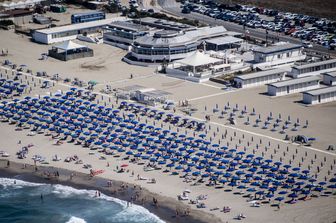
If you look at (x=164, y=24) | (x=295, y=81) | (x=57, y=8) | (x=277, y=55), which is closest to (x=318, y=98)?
(x=295, y=81)

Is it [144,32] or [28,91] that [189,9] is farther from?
[28,91]

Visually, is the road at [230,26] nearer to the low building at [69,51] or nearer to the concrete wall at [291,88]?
the concrete wall at [291,88]

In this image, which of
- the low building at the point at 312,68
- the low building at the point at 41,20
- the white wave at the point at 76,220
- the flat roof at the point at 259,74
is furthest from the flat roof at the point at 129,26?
the white wave at the point at 76,220

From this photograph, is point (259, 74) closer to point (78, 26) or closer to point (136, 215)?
point (78, 26)

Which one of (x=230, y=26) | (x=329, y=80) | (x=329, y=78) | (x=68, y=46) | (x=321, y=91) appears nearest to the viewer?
(x=321, y=91)

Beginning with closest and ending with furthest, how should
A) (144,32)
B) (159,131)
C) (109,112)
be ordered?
(159,131) → (109,112) → (144,32)

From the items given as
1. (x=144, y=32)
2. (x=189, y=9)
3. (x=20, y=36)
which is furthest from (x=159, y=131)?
(x=189, y=9)

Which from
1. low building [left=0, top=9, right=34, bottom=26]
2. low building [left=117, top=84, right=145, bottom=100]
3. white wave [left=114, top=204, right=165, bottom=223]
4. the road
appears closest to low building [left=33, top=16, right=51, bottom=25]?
low building [left=0, top=9, right=34, bottom=26]
